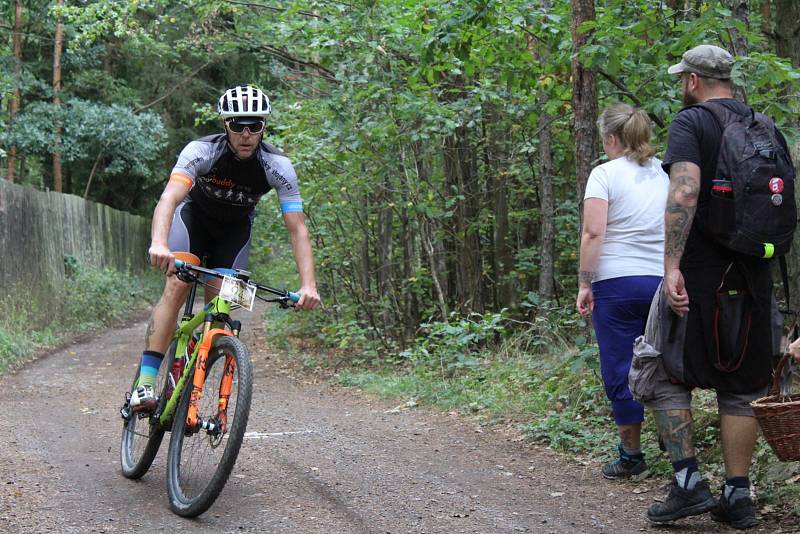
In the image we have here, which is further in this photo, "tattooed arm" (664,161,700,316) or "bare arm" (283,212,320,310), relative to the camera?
"bare arm" (283,212,320,310)

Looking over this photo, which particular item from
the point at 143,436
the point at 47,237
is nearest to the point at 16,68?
the point at 47,237

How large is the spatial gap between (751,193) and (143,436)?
365cm

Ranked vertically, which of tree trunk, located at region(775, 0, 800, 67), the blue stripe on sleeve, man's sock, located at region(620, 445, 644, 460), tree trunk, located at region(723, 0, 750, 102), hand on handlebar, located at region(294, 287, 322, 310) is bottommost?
man's sock, located at region(620, 445, 644, 460)

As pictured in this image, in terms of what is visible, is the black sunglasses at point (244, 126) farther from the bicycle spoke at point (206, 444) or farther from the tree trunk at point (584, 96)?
the tree trunk at point (584, 96)

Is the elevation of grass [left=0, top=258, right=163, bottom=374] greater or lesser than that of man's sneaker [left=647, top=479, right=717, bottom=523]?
lesser

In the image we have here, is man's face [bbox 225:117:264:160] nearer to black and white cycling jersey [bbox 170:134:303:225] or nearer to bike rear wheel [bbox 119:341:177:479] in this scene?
black and white cycling jersey [bbox 170:134:303:225]

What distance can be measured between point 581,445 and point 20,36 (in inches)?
834

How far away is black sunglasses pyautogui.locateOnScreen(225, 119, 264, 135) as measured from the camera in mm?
5176

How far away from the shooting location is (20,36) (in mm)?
23391

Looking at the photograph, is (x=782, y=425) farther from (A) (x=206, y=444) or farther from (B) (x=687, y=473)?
(A) (x=206, y=444)

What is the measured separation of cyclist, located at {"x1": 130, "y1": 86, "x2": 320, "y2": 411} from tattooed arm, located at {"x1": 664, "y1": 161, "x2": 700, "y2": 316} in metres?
1.83

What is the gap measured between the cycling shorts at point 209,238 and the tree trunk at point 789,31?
5585mm

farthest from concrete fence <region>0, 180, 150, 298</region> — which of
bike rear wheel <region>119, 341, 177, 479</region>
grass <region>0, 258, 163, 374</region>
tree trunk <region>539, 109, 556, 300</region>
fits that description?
bike rear wheel <region>119, 341, 177, 479</region>

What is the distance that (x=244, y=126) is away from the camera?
5.19 m
